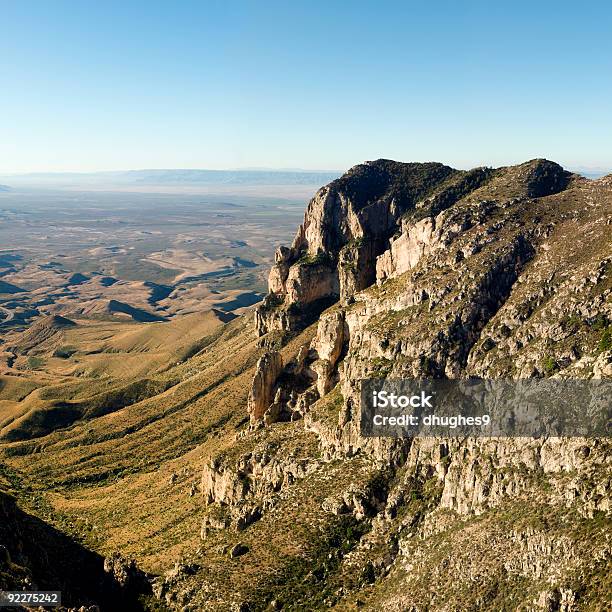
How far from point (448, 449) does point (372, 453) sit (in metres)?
13.3

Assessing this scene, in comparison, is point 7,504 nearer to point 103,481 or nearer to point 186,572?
point 186,572

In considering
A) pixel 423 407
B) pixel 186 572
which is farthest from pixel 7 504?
pixel 423 407

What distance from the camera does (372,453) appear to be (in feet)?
311

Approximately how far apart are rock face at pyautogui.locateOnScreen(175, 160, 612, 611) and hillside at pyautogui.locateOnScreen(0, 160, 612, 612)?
0.31 meters

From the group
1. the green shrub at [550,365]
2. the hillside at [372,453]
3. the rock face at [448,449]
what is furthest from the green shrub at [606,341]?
the green shrub at [550,365]

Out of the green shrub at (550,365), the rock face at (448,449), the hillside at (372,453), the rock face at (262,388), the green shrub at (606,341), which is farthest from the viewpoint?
the rock face at (262,388)

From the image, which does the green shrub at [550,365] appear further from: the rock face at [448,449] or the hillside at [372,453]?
the rock face at [448,449]

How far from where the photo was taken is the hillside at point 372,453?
72.5 m

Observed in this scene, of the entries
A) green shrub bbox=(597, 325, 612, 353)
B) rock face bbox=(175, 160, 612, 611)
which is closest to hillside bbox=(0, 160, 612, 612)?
rock face bbox=(175, 160, 612, 611)

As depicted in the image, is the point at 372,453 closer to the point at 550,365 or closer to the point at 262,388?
the point at 550,365

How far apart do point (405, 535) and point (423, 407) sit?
20.6 metres

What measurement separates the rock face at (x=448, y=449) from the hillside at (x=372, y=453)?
12.3 inches

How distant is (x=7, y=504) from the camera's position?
92562 mm

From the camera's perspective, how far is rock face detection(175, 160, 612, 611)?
228 ft
